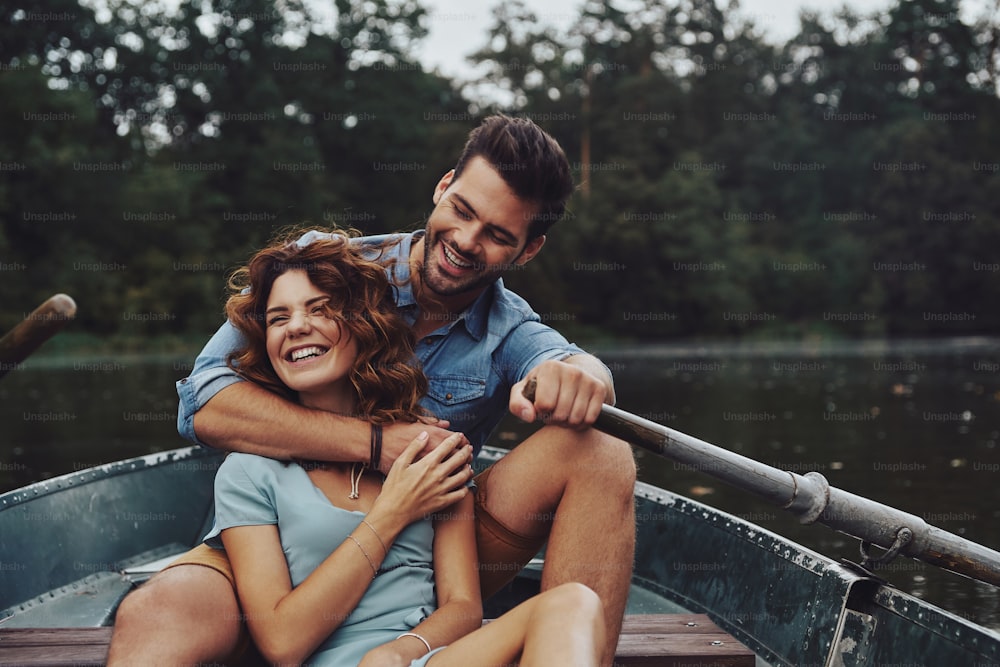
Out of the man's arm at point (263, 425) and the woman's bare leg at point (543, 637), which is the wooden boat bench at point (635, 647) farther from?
the woman's bare leg at point (543, 637)

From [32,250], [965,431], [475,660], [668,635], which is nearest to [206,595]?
[475,660]

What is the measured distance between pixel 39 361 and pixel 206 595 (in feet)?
69.9

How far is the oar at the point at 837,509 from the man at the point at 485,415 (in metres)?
0.14

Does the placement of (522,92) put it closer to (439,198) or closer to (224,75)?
(224,75)

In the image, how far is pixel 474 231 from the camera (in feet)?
8.35

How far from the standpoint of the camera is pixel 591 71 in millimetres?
29734

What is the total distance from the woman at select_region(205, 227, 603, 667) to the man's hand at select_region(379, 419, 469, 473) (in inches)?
1.1

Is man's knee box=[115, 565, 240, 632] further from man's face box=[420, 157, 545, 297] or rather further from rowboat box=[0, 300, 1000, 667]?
man's face box=[420, 157, 545, 297]

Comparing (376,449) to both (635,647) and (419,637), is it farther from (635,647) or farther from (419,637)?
(635,647)

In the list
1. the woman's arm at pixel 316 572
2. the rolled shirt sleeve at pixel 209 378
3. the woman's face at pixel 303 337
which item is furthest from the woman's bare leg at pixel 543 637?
the rolled shirt sleeve at pixel 209 378

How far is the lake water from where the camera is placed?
6109 millimetres

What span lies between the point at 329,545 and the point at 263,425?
12.6 inches

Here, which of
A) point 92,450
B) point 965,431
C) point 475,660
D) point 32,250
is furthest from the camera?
point 32,250

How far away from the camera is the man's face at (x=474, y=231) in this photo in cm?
254
